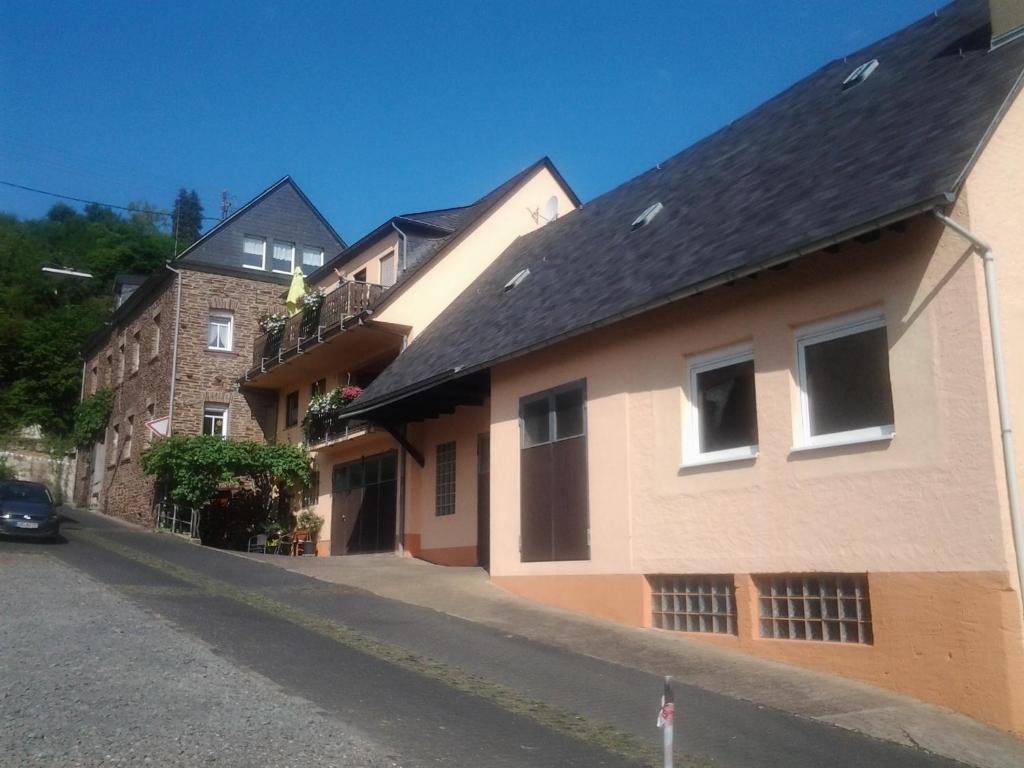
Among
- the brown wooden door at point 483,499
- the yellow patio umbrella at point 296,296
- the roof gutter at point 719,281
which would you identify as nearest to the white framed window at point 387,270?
the yellow patio umbrella at point 296,296

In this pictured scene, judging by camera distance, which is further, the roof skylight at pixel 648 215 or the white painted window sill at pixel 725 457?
the roof skylight at pixel 648 215

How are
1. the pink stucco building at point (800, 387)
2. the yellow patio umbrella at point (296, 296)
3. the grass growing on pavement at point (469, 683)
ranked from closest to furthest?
the grass growing on pavement at point (469, 683), the pink stucco building at point (800, 387), the yellow patio umbrella at point (296, 296)

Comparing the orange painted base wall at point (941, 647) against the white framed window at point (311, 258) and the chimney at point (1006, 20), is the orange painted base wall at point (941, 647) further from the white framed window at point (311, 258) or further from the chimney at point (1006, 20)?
the white framed window at point (311, 258)

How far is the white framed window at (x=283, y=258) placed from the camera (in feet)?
113

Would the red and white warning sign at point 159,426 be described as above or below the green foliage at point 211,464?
above

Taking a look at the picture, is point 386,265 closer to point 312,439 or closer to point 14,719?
point 312,439

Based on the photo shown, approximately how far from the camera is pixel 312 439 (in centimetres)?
2712

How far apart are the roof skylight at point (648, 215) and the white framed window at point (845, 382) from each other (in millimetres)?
5566

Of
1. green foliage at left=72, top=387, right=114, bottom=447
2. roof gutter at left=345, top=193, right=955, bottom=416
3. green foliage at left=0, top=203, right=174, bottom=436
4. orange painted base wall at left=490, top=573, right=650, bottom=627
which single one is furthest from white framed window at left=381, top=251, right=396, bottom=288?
green foliage at left=0, top=203, right=174, bottom=436

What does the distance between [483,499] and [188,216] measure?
82805 millimetres

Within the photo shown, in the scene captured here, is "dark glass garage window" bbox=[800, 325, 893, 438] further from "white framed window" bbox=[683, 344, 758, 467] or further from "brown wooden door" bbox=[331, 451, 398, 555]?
"brown wooden door" bbox=[331, 451, 398, 555]

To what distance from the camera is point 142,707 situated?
25.2 feet

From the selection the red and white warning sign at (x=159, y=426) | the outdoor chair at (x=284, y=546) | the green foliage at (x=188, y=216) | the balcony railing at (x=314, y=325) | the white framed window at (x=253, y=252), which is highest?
the green foliage at (x=188, y=216)

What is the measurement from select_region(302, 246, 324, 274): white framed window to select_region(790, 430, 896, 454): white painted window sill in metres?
26.7
